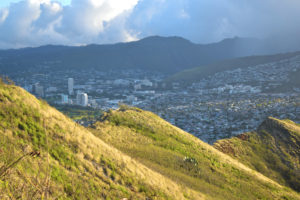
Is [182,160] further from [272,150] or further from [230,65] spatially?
[230,65]

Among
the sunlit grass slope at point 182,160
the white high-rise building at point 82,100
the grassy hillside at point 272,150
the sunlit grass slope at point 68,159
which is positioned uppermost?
the sunlit grass slope at point 68,159

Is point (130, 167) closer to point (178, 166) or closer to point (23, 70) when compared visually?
point (178, 166)

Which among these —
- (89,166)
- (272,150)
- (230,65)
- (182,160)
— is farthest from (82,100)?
(230,65)


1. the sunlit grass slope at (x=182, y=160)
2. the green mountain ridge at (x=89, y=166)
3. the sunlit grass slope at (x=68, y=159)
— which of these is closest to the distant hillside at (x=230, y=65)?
the sunlit grass slope at (x=182, y=160)

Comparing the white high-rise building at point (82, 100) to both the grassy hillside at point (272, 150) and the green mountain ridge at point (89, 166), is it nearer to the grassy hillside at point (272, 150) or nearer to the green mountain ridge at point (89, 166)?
the grassy hillside at point (272, 150)

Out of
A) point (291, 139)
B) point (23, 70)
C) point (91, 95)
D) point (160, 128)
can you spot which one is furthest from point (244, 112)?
point (23, 70)

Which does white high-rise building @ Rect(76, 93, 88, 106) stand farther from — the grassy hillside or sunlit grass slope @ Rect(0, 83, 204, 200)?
sunlit grass slope @ Rect(0, 83, 204, 200)
